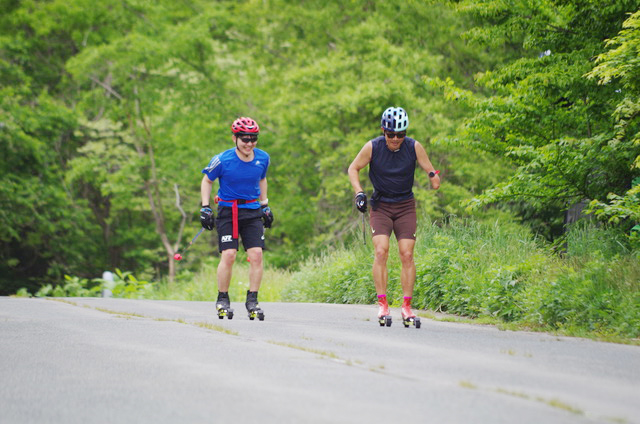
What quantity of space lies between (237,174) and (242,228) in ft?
2.18

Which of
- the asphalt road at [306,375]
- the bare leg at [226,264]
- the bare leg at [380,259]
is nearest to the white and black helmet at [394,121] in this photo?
the bare leg at [380,259]

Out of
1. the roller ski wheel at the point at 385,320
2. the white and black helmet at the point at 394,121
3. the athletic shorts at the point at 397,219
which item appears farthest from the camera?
the roller ski wheel at the point at 385,320

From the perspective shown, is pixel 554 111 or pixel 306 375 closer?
pixel 306 375

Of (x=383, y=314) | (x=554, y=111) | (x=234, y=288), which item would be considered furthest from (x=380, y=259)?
(x=234, y=288)

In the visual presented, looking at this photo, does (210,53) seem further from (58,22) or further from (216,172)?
(216,172)

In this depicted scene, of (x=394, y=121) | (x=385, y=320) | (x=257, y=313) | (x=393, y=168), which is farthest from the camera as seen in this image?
(x=257, y=313)

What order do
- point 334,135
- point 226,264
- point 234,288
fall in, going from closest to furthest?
point 226,264, point 234,288, point 334,135

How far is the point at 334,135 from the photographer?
2802cm

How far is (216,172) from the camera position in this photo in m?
10.2

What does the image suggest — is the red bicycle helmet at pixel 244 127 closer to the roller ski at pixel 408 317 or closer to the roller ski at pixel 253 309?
→ the roller ski at pixel 253 309

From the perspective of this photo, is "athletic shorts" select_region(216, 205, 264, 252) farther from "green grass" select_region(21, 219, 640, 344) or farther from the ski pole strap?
"green grass" select_region(21, 219, 640, 344)

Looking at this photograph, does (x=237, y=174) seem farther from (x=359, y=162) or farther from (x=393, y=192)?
(x=393, y=192)

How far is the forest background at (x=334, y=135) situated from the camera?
12.0m

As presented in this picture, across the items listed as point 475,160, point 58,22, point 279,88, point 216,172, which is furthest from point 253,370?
point 58,22
